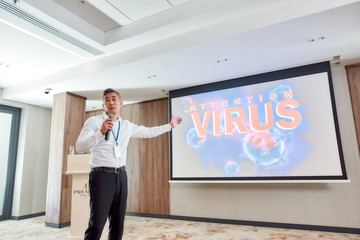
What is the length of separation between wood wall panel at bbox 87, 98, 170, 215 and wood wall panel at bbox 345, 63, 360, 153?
329 cm

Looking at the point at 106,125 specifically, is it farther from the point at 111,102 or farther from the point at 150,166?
the point at 150,166

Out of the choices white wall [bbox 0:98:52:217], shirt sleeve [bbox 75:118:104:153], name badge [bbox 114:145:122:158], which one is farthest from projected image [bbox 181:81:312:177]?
white wall [bbox 0:98:52:217]

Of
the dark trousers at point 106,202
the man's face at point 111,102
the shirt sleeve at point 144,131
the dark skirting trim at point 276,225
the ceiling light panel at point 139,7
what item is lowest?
the dark skirting trim at point 276,225

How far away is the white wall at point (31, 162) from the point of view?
5.15 m

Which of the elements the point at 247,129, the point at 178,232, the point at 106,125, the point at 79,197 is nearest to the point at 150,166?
the point at 178,232

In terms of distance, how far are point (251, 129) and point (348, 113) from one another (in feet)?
4.74

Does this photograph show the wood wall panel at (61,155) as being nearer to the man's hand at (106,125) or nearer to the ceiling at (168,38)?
the ceiling at (168,38)

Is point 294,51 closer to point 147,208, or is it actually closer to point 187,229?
point 187,229

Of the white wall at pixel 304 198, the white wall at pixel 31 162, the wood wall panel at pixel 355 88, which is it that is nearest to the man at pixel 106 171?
the white wall at pixel 304 198

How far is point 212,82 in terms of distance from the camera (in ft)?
14.2

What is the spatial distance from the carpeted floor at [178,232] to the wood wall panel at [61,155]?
28cm

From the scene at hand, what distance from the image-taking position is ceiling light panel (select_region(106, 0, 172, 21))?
264cm

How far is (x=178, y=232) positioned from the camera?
12.1 feet

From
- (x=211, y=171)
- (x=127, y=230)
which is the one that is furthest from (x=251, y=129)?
(x=127, y=230)
